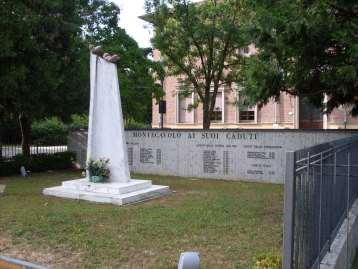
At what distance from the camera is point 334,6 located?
8375 mm

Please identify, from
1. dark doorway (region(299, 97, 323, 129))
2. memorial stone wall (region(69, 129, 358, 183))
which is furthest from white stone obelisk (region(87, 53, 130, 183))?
dark doorway (region(299, 97, 323, 129))

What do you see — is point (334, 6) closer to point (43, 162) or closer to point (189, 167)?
point (189, 167)

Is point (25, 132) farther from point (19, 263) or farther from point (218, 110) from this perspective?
point (218, 110)

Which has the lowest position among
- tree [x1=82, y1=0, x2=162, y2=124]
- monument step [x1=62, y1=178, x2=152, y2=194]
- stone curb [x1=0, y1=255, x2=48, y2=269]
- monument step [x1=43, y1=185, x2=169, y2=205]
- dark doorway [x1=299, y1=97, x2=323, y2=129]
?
stone curb [x1=0, y1=255, x2=48, y2=269]

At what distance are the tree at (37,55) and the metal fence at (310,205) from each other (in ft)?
38.7

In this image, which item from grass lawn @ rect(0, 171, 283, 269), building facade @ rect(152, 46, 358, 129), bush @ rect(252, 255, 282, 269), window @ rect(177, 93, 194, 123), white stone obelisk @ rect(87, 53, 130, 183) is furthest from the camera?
window @ rect(177, 93, 194, 123)

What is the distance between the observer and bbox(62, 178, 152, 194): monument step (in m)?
11.0

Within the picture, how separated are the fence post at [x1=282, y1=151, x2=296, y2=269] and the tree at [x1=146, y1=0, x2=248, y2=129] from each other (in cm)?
1582

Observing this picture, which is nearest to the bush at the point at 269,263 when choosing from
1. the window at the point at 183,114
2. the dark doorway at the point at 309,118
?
the dark doorway at the point at 309,118

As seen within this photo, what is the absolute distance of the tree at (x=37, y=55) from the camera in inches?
595

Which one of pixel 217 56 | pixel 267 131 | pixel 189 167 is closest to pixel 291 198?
pixel 267 131

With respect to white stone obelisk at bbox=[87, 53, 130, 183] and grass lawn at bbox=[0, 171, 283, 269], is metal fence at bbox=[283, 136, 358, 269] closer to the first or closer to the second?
grass lawn at bbox=[0, 171, 283, 269]

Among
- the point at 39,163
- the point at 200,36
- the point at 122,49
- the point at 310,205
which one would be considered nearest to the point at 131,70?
the point at 122,49

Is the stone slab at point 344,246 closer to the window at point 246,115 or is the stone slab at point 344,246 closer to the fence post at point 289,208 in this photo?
the fence post at point 289,208
